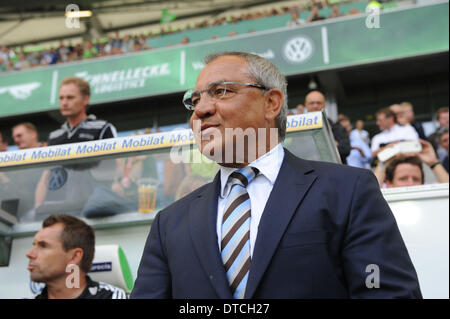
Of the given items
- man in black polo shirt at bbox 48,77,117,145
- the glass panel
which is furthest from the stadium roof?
the glass panel

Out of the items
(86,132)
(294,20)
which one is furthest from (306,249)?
(294,20)

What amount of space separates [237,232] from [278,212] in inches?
5.0

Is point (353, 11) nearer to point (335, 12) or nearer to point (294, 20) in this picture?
point (335, 12)

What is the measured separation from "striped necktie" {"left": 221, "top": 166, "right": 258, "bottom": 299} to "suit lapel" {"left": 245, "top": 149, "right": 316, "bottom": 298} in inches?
2.7

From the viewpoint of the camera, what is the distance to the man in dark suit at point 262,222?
135cm

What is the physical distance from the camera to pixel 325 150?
2918 millimetres

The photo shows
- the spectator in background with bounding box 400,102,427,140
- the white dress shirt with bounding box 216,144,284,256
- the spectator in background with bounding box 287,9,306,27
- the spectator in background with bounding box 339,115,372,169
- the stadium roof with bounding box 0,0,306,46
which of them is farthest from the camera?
the stadium roof with bounding box 0,0,306,46

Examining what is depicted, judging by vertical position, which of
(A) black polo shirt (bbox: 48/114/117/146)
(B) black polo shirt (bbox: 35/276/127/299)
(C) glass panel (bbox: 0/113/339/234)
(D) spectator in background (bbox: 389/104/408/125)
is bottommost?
(B) black polo shirt (bbox: 35/276/127/299)

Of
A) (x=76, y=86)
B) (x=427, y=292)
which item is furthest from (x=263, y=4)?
(x=427, y=292)

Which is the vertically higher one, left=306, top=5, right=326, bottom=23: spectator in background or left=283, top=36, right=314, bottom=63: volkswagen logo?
left=306, top=5, right=326, bottom=23: spectator in background

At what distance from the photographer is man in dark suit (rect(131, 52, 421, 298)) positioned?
4.44 ft

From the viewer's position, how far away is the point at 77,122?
4.38 metres

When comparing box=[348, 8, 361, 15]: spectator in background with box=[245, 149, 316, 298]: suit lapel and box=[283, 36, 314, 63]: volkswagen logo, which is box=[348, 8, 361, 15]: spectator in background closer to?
box=[283, 36, 314, 63]: volkswagen logo

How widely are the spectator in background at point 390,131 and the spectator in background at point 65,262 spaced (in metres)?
4.63
